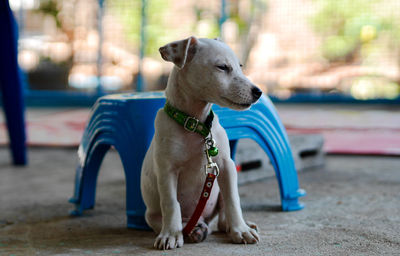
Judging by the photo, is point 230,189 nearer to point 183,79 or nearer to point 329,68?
point 183,79

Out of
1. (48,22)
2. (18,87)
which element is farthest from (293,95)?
(18,87)

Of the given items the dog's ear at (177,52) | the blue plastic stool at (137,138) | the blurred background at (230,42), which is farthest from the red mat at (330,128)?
the dog's ear at (177,52)

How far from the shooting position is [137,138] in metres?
2.18

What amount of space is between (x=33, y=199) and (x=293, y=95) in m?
6.76

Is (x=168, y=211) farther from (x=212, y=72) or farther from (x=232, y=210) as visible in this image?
(x=212, y=72)

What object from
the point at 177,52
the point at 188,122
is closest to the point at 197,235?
the point at 188,122

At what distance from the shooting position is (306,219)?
2.26 metres

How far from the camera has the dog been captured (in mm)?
1782

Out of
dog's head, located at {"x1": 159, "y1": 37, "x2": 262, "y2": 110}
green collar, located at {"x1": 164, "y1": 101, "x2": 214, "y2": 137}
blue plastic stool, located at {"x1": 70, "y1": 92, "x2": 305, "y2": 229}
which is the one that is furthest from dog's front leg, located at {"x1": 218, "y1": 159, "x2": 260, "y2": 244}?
blue plastic stool, located at {"x1": 70, "y1": 92, "x2": 305, "y2": 229}

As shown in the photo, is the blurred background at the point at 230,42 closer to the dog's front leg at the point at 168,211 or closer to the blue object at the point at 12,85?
the blue object at the point at 12,85

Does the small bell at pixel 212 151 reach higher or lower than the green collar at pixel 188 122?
lower

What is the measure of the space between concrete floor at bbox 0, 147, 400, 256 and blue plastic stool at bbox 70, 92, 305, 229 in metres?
0.10

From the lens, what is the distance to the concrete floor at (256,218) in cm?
184

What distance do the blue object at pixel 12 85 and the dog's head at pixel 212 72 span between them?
7.03ft
